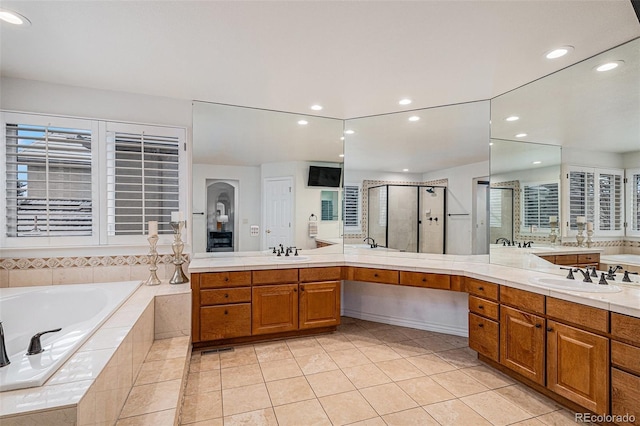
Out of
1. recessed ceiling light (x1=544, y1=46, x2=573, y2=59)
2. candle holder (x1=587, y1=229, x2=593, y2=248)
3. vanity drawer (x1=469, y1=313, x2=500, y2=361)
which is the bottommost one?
vanity drawer (x1=469, y1=313, x2=500, y2=361)

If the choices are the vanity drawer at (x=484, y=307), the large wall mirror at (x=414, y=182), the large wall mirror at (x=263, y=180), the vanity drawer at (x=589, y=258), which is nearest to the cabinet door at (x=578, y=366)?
the vanity drawer at (x=484, y=307)

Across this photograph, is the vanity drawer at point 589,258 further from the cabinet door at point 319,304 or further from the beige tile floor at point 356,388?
the cabinet door at point 319,304

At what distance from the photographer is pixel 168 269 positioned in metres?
3.04

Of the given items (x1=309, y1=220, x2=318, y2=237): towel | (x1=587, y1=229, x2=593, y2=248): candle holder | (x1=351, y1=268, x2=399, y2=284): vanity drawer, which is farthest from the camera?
(x1=309, y1=220, x2=318, y2=237): towel

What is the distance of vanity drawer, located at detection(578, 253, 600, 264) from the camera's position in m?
2.29

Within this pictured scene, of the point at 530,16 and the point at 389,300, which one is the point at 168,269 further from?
the point at 530,16

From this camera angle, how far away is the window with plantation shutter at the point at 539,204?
2547 mm

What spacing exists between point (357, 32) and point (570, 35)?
4.21 ft

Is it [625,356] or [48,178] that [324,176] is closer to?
[48,178]

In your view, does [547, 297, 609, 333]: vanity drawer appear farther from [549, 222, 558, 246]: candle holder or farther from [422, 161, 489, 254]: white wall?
[422, 161, 489, 254]: white wall

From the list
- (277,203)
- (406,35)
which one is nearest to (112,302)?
(277,203)

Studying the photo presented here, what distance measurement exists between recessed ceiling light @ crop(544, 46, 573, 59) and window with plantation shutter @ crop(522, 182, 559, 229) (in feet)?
3.18

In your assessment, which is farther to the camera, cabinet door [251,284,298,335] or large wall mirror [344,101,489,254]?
large wall mirror [344,101,489,254]

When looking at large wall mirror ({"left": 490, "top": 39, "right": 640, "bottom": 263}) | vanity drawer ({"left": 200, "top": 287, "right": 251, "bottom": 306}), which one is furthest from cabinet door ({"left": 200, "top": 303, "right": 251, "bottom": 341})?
large wall mirror ({"left": 490, "top": 39, "right": 640, "bottom": 263})
